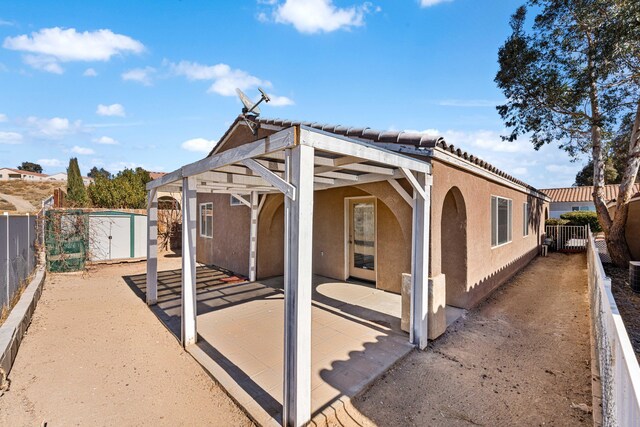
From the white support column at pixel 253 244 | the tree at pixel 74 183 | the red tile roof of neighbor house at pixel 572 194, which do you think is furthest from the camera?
the red tile roof of neighbor house at pixel 572 194

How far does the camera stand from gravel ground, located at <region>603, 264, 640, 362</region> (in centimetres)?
518

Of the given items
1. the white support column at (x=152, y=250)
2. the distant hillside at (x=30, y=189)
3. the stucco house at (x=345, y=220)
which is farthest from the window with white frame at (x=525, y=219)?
the distant hillside at (x=30, y=189)

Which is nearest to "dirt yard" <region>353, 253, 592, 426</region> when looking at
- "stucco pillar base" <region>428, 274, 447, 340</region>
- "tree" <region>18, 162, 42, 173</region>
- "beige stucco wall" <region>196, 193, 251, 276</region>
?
"stucco pillar base" <region>428, 274, 447, 340</region>

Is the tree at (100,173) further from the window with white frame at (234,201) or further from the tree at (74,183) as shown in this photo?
the window with white frame at (234,201)

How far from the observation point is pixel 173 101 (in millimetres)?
9727

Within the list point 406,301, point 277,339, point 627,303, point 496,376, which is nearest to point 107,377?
point 277,339

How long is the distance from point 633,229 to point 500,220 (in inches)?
317

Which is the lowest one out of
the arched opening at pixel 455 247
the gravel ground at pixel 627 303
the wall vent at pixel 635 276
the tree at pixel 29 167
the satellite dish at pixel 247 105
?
the gravel ground at pixel 627 303

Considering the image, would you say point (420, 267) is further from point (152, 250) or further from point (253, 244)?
point (152, 250)

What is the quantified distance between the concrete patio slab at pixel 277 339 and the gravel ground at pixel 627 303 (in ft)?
13.1

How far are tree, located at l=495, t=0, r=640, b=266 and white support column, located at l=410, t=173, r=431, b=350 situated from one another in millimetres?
9718

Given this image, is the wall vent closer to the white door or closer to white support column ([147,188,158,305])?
the white door

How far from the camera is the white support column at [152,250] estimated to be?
263 inches

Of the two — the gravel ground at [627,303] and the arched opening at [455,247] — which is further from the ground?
the arched opening at [455,247]
